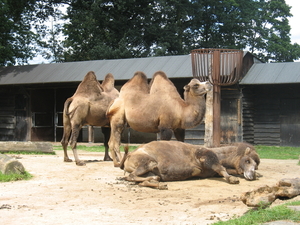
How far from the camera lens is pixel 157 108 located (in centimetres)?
936

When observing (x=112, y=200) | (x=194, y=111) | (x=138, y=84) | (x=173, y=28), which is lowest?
(x=112, y=200)

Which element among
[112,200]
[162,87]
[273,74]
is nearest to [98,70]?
[273,74]

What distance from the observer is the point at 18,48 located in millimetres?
33031

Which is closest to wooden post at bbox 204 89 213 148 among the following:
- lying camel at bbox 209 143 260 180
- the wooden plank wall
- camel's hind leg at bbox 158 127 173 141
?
camel's hind leg at bbox 158 127 173 141

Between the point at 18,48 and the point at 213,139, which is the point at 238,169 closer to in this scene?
the point at 213,139

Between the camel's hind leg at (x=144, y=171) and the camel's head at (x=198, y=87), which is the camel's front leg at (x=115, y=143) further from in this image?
the camel's hind leg at (x=144, y=171)

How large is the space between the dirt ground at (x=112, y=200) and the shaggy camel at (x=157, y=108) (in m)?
1.25

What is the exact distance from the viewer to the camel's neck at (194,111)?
29.9 feet

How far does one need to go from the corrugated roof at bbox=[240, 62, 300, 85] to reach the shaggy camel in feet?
32.5

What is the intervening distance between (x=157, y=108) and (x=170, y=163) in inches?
78.0

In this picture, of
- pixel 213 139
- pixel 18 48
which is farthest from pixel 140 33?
pixel 213 139

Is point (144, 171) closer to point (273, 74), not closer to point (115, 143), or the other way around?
point (115, 143)

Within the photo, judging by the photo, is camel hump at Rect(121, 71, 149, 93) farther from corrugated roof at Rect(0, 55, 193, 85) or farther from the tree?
the tree

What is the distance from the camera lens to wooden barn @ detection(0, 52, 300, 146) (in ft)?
64.4
